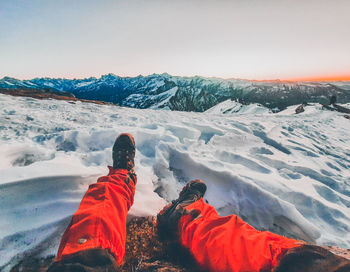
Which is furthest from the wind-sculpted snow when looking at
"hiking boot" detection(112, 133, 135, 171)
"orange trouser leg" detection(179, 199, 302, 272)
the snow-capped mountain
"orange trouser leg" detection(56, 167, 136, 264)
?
the snow-capped mountain

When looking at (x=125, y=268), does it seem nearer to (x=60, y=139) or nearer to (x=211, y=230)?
(x=211, y=230)

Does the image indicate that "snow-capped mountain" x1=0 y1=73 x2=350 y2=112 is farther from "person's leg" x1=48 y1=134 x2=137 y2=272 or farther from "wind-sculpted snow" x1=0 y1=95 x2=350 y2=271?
"person's leg" x1=48 y1=134 x2=137 y2=272

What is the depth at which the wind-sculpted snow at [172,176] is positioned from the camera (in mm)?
1568

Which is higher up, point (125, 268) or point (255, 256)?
point (255, 256)

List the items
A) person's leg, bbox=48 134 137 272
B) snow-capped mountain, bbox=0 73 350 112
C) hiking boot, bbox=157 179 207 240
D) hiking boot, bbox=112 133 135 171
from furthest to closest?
snow-capped mountain, bbox=0 73 350 112 < hiking boot, bbox=112 133 135 171 < hiking boot, bbox=157 179 207 240 < person's leg, bbox=48 134 137 272

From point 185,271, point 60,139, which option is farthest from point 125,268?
point 60,139

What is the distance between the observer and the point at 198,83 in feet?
477

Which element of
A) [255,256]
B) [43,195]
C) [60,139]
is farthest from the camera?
[60,139]

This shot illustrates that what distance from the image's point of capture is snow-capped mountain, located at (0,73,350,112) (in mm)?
84625

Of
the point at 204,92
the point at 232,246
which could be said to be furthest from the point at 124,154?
the point at 204,92

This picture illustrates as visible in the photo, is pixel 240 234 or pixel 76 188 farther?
pixel 76 188

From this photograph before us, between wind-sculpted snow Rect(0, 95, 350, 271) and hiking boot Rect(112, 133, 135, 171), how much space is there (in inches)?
8.5

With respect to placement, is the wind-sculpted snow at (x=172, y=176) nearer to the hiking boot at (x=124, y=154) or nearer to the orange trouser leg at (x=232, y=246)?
the hiking boot at (x=124, y=154)

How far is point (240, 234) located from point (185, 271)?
1.60 feet
